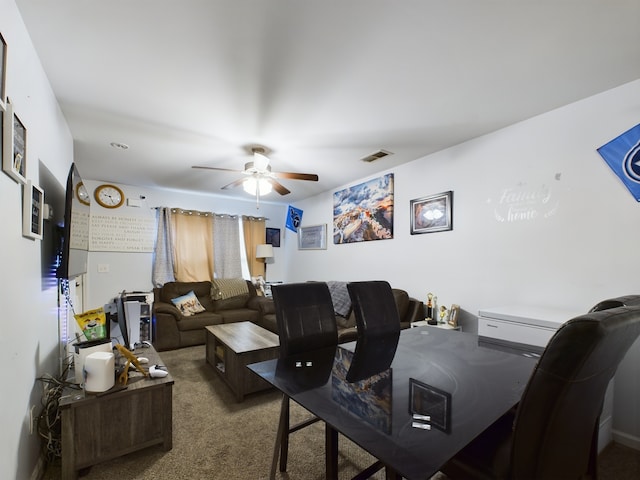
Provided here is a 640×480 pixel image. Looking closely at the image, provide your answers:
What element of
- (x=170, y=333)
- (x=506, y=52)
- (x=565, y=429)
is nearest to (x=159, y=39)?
(x=506, y=52)

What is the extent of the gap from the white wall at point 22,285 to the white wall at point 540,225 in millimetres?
3352

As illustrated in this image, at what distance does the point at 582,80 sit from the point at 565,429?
2.30m

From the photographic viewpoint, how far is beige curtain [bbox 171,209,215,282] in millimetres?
5047

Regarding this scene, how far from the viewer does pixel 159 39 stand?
5.39 ft

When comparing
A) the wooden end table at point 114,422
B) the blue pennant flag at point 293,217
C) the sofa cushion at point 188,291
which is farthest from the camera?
the blue pennant flag at point 293,217

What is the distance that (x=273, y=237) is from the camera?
622cm

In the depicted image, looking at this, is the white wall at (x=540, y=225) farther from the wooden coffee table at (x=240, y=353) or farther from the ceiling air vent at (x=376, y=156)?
the wooden coffee table at (x=240, y=353)

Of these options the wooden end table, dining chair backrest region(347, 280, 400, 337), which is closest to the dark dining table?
dining chair backrest region(347, 280, 400, 337)

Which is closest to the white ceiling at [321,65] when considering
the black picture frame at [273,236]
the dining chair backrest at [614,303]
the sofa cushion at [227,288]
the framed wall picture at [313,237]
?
the dining chair backrest at [614,303]

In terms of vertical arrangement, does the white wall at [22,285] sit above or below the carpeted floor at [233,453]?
above

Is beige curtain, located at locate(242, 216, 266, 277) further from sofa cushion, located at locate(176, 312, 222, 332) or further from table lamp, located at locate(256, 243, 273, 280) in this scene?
sofa cushion, located at locate(176, 312, 222, 332)

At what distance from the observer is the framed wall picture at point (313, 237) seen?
5117 millimetres

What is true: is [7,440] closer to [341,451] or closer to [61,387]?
[61,387]

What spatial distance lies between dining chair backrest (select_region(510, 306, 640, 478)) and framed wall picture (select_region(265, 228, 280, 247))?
18.3 feet
